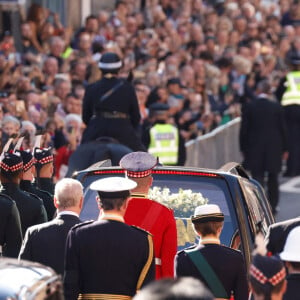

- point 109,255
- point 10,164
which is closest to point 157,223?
point 109,255

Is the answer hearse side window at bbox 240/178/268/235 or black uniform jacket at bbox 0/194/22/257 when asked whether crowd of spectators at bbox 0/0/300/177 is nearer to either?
hearse side window at bbox 240/178/268/235

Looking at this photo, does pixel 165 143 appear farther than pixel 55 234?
Yes

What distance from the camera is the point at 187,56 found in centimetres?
2636

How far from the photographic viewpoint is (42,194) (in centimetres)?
1105

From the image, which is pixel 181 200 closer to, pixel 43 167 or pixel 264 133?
pixel 43 167

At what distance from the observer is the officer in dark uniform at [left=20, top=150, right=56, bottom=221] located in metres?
10.8

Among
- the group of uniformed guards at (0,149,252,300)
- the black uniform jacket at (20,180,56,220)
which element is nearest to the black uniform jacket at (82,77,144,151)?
the black uniform jacket at (20,180,56,220)

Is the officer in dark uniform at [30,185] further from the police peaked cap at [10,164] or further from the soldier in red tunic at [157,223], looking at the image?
the soldier in red tunic at [157,223]

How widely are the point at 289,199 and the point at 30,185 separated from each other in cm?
1067

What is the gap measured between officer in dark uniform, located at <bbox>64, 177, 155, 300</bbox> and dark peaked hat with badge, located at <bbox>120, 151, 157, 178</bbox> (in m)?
0.88

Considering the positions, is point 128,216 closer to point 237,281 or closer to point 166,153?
point 237,281

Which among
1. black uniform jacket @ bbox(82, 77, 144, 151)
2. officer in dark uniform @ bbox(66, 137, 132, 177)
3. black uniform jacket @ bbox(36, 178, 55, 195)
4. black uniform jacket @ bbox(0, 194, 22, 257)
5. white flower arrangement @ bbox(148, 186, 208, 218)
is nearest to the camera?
black uniform jacket @ bbox(0, 194, 22, 257)

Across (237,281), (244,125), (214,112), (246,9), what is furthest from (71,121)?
(246,9)

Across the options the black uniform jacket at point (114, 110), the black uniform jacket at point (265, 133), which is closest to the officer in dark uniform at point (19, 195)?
the black uniform jacket at point (114, 110)
